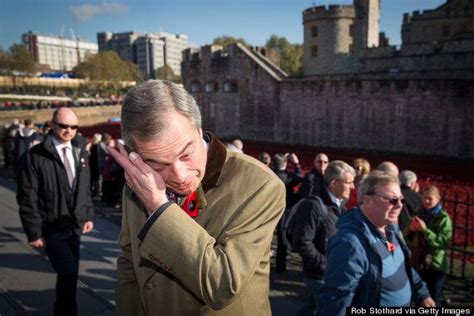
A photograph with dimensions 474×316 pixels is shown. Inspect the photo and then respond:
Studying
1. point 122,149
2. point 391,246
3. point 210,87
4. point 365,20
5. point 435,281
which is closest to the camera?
point 122,149

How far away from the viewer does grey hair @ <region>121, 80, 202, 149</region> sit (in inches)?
49.3

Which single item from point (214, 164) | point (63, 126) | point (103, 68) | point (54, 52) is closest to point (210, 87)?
point (63, 126)

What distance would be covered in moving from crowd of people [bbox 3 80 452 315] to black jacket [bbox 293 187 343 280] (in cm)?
1

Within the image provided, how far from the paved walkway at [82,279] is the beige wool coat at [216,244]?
8.84 feet

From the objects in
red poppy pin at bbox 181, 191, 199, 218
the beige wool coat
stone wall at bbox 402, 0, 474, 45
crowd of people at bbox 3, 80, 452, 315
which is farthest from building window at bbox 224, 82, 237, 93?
red poppy pin at bbox 181, 191, 199, 218

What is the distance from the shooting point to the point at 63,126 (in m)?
3.74

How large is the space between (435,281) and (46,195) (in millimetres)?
4449

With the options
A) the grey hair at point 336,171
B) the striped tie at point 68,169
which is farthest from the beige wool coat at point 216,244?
the striped tie at point 68,169

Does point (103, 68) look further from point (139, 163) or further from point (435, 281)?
point (139, 163)

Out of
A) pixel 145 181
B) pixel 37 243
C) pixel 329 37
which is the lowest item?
pixel 37 243

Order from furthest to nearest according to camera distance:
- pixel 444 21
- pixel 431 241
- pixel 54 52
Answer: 1. pixel 54 52
2. pixel 444 21
3. pixel 431 241

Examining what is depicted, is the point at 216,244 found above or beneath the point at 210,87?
beneath

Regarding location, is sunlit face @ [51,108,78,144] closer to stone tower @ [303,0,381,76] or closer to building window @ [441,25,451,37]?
stone tower @ [303,0,381,76]

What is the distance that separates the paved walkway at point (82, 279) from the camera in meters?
3.83
